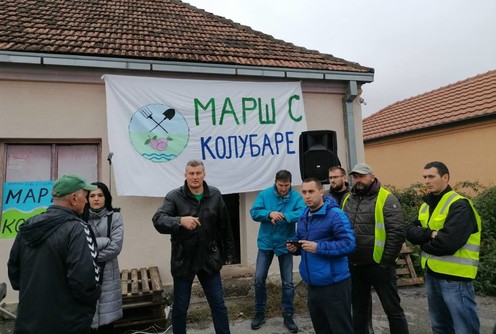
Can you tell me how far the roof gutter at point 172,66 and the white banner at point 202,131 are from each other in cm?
18

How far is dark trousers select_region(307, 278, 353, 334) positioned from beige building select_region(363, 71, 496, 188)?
872cm

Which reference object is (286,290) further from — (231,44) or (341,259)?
(231,44)

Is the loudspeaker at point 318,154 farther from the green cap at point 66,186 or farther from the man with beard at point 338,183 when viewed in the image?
the green cap at point 66,186

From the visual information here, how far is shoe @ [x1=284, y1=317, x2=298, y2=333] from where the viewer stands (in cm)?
409

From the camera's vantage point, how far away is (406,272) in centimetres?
597

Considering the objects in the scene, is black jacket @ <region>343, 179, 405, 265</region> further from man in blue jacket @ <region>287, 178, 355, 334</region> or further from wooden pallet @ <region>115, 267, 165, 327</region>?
wooden pallet @ <region>115, 267, 165, 327</region>

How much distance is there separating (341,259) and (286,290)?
146 centimetres

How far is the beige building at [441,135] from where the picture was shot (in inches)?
379

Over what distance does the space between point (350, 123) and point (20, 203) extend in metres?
5.64

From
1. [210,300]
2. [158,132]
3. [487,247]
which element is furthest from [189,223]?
[487,247]

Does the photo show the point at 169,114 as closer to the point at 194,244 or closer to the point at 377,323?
the point at 194,244

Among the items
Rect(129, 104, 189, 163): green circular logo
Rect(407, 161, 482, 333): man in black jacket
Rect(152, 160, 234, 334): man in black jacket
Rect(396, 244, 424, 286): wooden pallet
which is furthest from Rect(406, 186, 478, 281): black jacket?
Rect(129, 104, 189, 163): green circular logo

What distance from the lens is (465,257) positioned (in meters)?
2.85

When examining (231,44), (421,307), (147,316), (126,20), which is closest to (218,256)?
(147,316)
